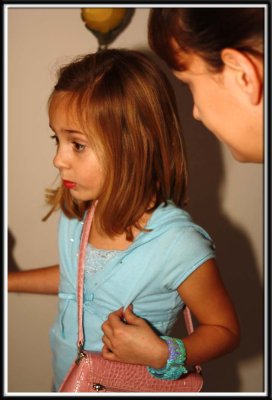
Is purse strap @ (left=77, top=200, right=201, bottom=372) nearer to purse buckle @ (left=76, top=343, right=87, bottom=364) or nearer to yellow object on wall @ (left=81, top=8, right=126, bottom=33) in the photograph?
purse buckle @ (left=76, top=343, right=87, bottom=364)

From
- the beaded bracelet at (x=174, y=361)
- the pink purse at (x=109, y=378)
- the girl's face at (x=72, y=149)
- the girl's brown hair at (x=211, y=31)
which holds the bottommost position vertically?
the pink purse at (x=109, y=378)

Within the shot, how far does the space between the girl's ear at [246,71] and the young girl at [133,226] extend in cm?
15

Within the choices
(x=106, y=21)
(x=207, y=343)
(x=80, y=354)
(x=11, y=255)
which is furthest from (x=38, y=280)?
(x=106, y=21)

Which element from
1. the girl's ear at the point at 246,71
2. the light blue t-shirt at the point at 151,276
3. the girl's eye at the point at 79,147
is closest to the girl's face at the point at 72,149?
the girl's eye at the point at 79,147

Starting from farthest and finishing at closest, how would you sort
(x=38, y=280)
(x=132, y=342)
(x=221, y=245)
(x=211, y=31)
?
(x=221, y=245) → (x=38, y=280) → (x=132, y=342) → (x=211, y=31)

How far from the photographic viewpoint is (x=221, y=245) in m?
0.88

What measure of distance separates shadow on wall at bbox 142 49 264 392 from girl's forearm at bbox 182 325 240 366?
26 centimetres

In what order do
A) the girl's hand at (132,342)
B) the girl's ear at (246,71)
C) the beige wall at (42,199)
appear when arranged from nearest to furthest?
the girl's ear at (246,71) → the girl's hand at (132,342) → the beige wall at (42,199)

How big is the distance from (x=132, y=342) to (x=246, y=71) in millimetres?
345

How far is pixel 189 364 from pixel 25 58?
514 millimetres

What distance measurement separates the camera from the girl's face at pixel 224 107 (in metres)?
0.50

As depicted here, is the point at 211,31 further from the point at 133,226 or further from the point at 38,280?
the point at 38,280

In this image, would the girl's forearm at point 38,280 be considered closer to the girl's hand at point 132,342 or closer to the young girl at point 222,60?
the girl's hand at point 132,342

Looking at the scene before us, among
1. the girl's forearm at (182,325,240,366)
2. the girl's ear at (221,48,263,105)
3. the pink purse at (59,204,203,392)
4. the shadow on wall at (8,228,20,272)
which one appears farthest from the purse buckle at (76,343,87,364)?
the girl's ear at (221,48,263,105)
